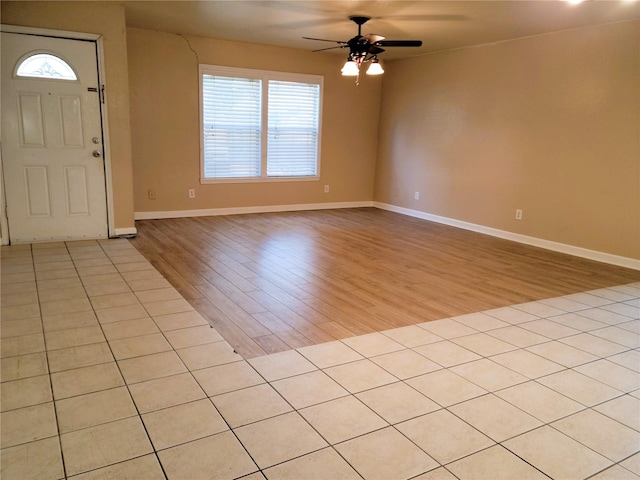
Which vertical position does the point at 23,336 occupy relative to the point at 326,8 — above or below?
below

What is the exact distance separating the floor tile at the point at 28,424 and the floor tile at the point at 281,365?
97cm

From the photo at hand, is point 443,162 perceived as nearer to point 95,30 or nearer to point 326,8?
point 326,8

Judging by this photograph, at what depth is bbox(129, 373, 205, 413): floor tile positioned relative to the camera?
211 centimetres

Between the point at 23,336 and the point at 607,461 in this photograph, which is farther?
the point at 23,336

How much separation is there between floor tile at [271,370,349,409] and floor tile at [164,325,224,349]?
650 millimetres

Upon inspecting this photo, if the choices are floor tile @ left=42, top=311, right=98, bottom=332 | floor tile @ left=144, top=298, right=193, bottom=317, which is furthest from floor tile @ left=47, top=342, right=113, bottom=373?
floor tile @ left=144, top=298, right=193, bottom=317

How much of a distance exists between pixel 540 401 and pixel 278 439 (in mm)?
1335

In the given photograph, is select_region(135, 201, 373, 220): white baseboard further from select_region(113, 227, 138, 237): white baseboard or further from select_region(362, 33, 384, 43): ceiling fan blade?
select_region(362, 33, 384, 43): ceiling fan blade

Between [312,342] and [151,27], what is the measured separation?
16.0ft

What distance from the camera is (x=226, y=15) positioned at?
498 cm

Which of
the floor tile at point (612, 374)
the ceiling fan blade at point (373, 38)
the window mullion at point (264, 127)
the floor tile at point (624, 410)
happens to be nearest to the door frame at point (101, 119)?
the window mullion at point (264, 127)

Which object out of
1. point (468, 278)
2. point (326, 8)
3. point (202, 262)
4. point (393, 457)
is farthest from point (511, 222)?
point (393, 457)

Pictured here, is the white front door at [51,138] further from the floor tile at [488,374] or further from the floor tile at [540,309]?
the floor tile at [540,309]

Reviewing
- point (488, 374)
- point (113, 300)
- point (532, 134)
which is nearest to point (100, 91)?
point (113, 300)
